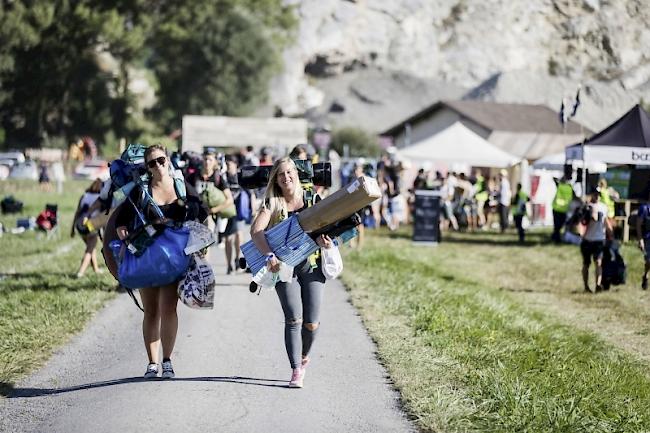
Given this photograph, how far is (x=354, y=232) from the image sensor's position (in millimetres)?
7895

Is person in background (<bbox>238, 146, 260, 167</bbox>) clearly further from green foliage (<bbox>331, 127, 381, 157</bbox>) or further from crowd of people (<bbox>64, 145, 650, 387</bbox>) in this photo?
green foliage (<bbox>331, 127, 381, 157</bbox>)

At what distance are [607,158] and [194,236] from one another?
16104 mm

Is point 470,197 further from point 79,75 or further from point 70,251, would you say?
point 79,75

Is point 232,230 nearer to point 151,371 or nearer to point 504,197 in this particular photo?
point 151,371

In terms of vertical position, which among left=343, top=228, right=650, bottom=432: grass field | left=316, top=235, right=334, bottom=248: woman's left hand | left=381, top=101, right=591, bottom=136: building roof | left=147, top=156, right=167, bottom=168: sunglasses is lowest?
left=343, top=228, right=650, bottom=432: grass field

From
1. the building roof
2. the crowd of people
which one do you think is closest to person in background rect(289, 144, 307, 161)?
the crowd of people

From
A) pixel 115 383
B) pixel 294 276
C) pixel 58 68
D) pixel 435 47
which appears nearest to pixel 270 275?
pixel 294 276

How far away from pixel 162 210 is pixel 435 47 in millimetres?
107345

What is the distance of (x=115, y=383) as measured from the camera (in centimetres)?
837

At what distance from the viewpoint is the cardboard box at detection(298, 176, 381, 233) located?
24.2 ft

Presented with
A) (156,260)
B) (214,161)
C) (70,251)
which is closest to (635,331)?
(214,161)

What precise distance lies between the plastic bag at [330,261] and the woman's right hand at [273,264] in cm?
38

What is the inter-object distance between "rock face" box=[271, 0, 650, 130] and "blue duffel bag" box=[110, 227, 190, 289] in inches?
2950

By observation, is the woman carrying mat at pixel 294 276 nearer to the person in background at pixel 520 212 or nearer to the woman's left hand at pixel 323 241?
the woman's left hand at pixel 323 241
